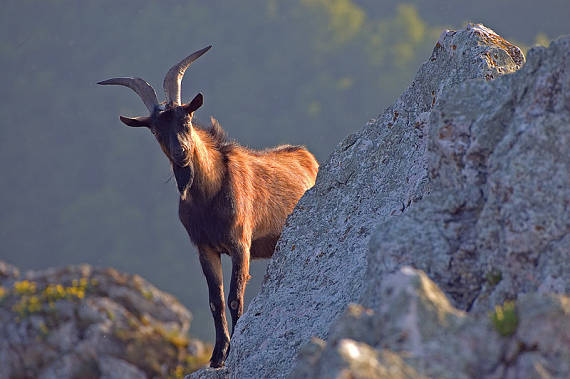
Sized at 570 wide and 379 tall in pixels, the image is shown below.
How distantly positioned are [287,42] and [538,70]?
65.3 meters

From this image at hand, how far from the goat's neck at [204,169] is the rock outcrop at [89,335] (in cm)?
573

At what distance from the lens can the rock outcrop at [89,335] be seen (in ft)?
43.4

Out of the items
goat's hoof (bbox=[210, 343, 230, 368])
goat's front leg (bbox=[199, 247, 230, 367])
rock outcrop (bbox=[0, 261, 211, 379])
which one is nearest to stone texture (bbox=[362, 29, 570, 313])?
goat's hoof (bbox=[210, 343, 230, 368])

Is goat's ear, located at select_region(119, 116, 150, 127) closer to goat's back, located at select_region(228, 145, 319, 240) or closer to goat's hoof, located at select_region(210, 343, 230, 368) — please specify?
goat's back, located at select_region(228, 145, 319, 240)

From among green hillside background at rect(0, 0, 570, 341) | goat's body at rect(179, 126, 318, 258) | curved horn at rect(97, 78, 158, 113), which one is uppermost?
green hillside background at rect(0, 0, 570, 341)

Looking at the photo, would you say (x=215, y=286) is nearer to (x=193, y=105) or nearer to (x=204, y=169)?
(x=204, y=169)

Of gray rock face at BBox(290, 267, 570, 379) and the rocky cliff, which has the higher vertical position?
the rocky cliff

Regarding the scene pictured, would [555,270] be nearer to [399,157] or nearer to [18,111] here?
[399,157]

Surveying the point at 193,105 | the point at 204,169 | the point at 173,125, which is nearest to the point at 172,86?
the point at 193,105

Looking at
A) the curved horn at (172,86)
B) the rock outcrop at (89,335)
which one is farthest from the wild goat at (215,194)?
the rock outcrop at (89,335)

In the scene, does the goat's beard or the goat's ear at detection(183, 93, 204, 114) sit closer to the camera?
the goat's ear at detection(183, 93, 204, 114)

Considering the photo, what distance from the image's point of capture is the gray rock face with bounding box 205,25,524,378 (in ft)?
15.5

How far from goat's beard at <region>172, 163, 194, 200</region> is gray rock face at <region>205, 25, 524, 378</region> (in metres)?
2.32

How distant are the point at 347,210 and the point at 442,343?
2918mm
